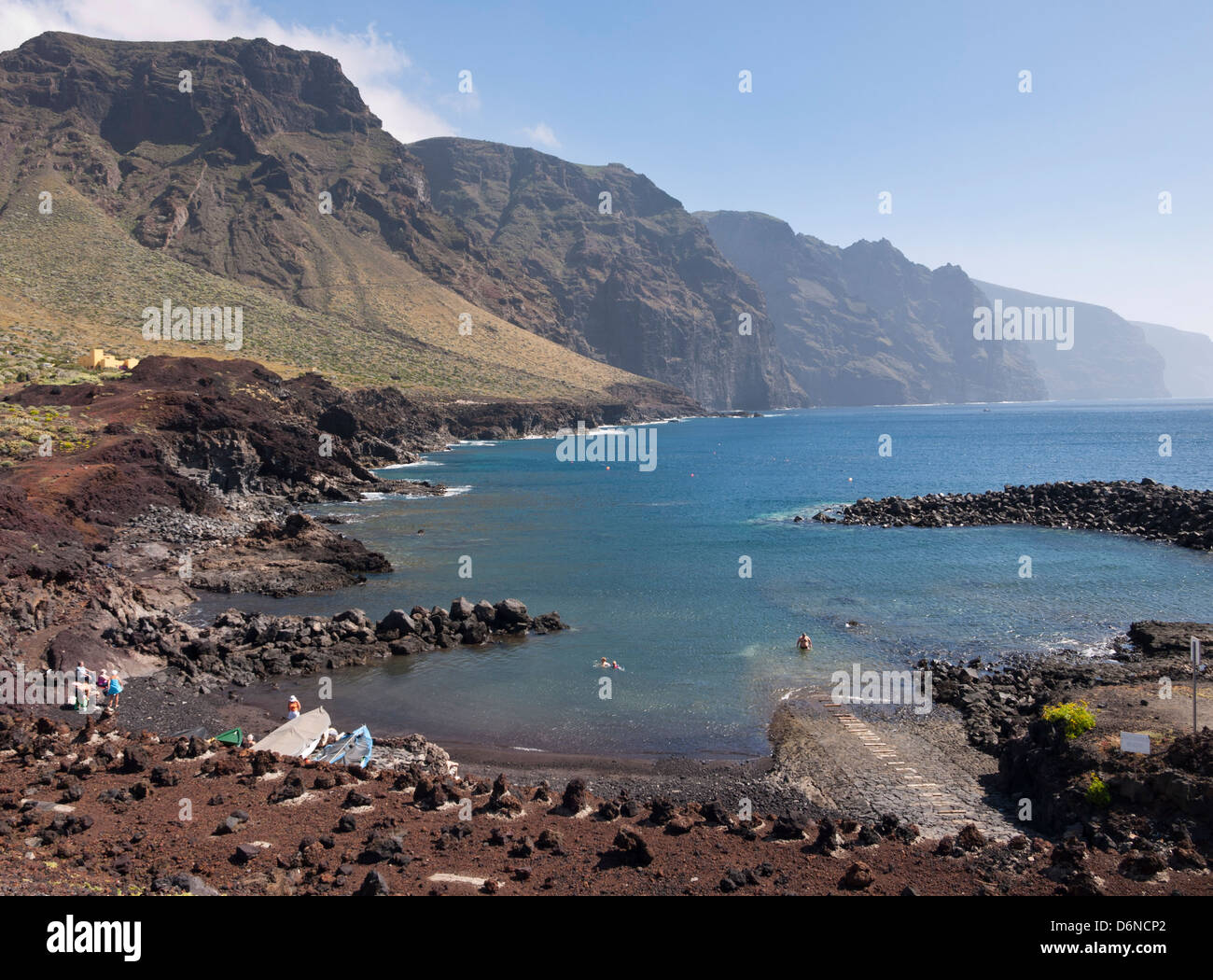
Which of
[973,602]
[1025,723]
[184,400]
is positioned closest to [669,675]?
[1025,723]

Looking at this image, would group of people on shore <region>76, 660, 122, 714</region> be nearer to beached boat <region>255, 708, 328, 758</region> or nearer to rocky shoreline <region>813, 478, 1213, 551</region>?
beached boat <region>255, 708, 328, 758</region>

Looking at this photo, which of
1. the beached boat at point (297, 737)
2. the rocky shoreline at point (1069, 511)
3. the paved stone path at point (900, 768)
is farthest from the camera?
the rocky shoreline at point (1069, 511)

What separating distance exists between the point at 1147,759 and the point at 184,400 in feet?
220

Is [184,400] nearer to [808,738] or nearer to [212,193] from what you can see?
[808,738]

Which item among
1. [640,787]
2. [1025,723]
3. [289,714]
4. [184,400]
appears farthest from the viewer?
[184,400]

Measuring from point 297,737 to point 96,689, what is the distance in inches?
325

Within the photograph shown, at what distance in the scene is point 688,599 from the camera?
130 ft

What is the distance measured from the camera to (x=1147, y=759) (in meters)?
17.5

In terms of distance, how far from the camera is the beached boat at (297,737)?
20.5 metres
